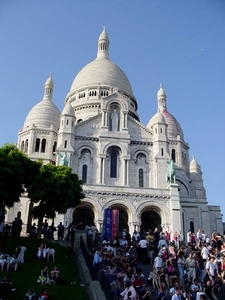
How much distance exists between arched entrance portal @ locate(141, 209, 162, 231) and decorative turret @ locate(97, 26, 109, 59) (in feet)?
112

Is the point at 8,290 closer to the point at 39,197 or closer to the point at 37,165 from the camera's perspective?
the point at 39,197

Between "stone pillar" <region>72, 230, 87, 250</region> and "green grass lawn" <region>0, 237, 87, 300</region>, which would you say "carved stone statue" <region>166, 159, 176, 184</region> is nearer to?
"stone pillar" <region>72, 230, 87, 250</region>

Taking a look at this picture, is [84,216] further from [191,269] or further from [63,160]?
[191,269]

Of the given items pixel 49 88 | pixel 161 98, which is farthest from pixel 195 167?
pixel 49 88

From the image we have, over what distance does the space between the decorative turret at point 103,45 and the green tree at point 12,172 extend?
42619mm

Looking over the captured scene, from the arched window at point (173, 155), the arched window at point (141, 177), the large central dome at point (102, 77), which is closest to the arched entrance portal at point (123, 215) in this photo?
the arched window at point (141, 177)

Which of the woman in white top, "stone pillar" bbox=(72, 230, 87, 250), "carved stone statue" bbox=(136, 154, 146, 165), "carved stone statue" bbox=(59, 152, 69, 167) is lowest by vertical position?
the woman in white top

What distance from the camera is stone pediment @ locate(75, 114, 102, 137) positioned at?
147 feet

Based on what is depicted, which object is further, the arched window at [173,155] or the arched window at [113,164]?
the arched window at [173,155]

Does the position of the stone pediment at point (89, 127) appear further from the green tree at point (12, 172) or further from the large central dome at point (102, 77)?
the green tree at point (12, 172)

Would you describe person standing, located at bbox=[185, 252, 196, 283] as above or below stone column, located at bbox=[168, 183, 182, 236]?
below

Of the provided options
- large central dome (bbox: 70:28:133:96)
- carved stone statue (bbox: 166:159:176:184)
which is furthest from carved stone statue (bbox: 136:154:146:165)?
large central dome (bbox: 70:28:133:96)

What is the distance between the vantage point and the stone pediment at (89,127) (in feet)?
147

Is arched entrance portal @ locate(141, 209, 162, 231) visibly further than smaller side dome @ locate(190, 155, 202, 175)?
No
